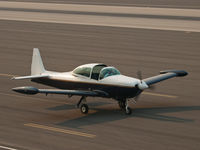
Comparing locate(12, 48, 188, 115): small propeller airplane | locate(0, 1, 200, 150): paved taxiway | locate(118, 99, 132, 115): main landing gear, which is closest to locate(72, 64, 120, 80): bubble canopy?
locate(12, 48, 188, 115): small propeller airplane

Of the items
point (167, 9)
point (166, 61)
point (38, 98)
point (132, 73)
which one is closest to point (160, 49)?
point (166, 61)

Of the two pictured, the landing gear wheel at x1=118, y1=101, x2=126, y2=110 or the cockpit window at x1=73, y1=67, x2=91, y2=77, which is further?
the landing gear wheel at x1=118, y1=101, x2=126, y2=110

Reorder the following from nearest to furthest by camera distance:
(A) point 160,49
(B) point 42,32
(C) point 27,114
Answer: (C) point 27,114 < (A) point 160,49 < (B) point 42,32

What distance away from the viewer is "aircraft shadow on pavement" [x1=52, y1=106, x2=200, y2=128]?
78.6 feet

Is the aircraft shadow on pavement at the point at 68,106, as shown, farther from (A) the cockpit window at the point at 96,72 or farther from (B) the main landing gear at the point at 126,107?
(A) the cockpit window at the point at 96,72

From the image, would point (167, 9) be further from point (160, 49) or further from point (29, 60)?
point (29, 60)

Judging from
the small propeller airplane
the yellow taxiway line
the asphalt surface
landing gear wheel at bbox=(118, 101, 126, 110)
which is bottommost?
the yellow taxiway line

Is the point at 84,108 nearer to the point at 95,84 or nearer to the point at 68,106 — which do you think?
the point at 95,84

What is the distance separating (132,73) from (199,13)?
42961 mm

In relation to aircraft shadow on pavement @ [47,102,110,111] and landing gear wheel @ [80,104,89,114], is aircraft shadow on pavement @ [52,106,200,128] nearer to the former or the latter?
landing gear wheel @ [80,104,89,114]

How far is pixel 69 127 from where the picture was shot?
23.2 metres

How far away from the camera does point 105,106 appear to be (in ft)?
88.6

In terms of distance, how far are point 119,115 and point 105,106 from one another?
211 cm

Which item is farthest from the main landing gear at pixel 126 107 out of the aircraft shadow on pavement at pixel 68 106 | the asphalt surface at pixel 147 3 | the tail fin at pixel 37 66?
the asphalt surface at pixel 147 3
